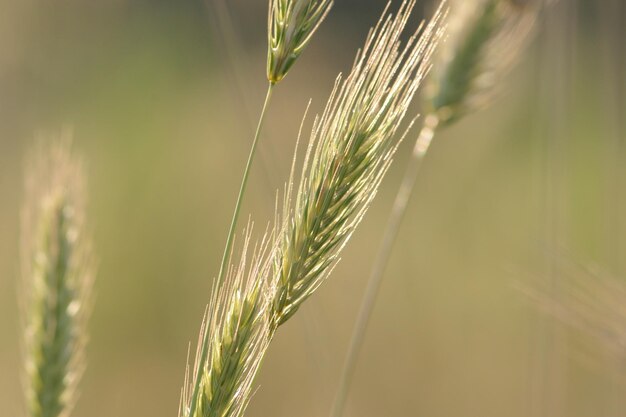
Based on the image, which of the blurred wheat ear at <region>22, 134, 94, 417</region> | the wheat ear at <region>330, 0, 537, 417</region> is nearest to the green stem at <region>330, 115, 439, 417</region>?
the wheat ear at <region>330, 0, 537, 417</region>

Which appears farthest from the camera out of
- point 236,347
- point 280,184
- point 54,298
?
point 280,184

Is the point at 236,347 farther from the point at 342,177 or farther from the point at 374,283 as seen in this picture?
the point at 374,283

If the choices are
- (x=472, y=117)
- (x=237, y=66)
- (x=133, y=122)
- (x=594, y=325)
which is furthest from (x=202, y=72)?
(x=594, y=325)

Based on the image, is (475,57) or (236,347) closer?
(236,347)

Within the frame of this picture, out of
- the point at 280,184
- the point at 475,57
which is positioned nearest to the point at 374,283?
the point at 475,57

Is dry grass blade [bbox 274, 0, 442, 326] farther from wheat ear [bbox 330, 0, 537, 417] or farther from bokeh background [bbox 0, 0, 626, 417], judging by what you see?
bokeh background [bbox 0, 0, 626, 417]
